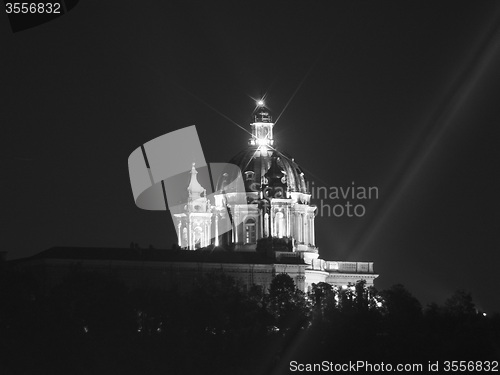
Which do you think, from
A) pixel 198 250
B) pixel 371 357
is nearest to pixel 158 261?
pixel 198 250

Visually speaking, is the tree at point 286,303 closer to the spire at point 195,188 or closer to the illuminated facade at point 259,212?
the illuminated facade at point 259,212

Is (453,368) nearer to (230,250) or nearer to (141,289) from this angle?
(141,289)

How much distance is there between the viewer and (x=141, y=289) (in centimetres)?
16850

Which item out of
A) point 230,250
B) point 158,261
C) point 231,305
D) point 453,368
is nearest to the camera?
point 453,368

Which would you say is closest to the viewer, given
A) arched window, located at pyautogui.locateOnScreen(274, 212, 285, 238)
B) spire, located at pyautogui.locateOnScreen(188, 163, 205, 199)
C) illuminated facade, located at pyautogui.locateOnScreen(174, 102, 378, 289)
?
illuminated facade, located at pyautogui.locateOnScreen(174, 102, 378, 289)

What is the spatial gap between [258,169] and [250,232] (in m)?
4.89

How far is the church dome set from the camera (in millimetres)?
195625

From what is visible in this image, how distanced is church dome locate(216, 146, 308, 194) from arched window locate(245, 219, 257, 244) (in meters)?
2.41

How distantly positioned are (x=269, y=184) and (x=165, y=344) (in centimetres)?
4365

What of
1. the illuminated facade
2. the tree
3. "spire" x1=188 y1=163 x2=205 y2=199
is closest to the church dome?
the illuminated facade

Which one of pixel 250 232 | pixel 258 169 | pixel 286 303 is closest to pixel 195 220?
pixel 250 232

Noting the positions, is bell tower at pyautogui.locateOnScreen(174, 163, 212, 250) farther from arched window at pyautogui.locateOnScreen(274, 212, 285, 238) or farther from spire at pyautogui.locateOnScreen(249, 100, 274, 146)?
spire at pyautogui.locateOnScreen(249, 100, 274, 146)

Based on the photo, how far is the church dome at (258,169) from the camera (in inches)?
7702

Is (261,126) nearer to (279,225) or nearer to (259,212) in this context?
(259,212)
